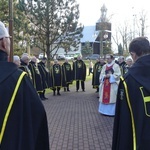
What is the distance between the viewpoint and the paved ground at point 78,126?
22.5 ft

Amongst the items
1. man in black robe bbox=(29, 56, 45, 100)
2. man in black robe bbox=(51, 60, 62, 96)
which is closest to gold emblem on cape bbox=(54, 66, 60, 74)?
man in black robe bbox=(51, 60, 62, 96)

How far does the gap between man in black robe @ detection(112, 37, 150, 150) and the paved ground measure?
3.81 m

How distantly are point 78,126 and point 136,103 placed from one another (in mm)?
6049

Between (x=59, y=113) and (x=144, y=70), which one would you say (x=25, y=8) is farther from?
(x=144, y=70)

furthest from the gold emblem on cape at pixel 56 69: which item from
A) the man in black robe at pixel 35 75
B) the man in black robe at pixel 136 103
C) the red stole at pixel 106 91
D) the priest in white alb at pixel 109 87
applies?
the man in black robe at pixel 136 103

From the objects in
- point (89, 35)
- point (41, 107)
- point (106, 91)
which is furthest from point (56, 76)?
point (89, 35)

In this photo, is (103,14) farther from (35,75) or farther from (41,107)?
(41,107)

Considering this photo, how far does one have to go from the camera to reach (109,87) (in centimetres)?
1055

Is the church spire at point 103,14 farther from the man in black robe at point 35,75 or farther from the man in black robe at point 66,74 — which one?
the man in black robe at point 35,75

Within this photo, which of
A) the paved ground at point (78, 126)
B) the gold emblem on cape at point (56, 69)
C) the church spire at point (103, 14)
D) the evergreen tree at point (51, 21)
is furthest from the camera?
the church spire at point (103, 14)

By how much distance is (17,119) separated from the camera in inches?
A: 88.9

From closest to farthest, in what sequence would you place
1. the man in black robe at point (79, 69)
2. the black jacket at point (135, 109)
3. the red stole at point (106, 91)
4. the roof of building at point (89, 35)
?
the black jacket at point (135, 109) → the red stole at point (106, 91) → the man in black robe at point (79, 69) → the roof of building at point (89, 35)

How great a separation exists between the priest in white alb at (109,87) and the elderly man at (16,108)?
8149 mm

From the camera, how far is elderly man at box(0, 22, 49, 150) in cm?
223
